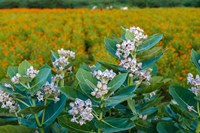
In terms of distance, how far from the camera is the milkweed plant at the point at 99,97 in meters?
1.11

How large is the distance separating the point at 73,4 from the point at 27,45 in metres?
14.8

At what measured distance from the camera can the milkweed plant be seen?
1112 millimetres

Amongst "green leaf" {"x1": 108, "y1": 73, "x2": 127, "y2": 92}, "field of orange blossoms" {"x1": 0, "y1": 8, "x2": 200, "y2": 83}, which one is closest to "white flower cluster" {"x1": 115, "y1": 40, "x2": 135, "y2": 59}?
"green leaf" {"x1": 108, "y1": 73, "x2": 127, "y2": 92}

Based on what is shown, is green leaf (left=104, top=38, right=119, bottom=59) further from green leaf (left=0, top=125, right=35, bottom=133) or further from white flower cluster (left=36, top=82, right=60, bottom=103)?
green leaf (left=0, top=125, right=35, bottom=133)

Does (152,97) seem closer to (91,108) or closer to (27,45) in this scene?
(91,108)

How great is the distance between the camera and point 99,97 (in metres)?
1.10

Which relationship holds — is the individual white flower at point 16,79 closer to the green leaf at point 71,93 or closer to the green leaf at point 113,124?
the green leaf at point 71,93

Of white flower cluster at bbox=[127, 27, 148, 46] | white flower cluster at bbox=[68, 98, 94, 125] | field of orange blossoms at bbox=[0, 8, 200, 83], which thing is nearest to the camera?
white flower cluster at bbox=[68, 98, 94, 125]

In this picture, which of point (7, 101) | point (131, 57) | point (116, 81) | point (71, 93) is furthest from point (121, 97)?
point (7, 101)

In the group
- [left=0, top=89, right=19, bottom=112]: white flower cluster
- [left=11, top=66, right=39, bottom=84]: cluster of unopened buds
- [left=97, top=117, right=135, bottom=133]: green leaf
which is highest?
[left=11, top=66, right=39, bottom=84]: cluster of unopened buds

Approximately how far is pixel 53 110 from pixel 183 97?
1.39 feet

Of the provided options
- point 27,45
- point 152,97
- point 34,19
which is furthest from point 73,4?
point 152,97

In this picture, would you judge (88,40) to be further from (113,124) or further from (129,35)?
(113,124)

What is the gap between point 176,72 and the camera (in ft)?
19.5
